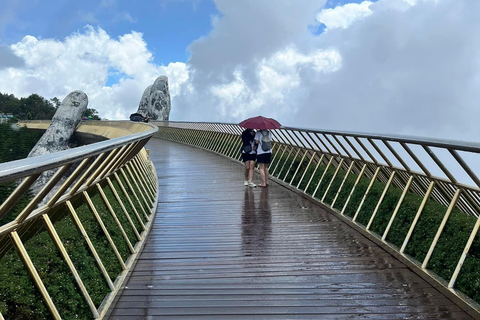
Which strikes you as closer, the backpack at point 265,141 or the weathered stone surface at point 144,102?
the backpack at point 265,141

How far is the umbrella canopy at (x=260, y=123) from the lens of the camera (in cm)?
1232

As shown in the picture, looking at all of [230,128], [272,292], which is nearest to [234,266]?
[272,292]

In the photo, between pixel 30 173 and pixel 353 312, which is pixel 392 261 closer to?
pixel 353 312

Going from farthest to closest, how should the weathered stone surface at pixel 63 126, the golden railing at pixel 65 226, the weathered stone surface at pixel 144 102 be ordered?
the weathered stone surface at pixel 144 102 → the weathered stone surface at pixel 63 126 → the golden railing at pixel 65 226

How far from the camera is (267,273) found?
235 inches

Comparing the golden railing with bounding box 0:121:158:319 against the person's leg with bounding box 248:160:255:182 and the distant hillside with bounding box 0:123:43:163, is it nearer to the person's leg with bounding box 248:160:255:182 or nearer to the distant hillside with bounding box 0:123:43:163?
the person's leg with bounding box 248:160:255:182

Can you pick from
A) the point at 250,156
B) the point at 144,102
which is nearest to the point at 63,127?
the point at 144,102

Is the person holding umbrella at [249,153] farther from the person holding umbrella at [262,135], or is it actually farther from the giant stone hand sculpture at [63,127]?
the giant stone hand sculpture at [63,127]

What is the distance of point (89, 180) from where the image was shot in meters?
5.84

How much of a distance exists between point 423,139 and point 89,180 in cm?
343

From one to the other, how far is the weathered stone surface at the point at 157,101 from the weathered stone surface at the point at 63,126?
58.2 ft

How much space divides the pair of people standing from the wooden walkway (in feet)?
8.11

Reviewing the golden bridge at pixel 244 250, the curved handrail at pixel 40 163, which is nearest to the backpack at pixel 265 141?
the golden bridge at pixel 244 250

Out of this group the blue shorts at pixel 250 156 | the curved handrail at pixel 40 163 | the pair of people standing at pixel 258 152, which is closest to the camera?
the curved handrail at pixel 40 163
